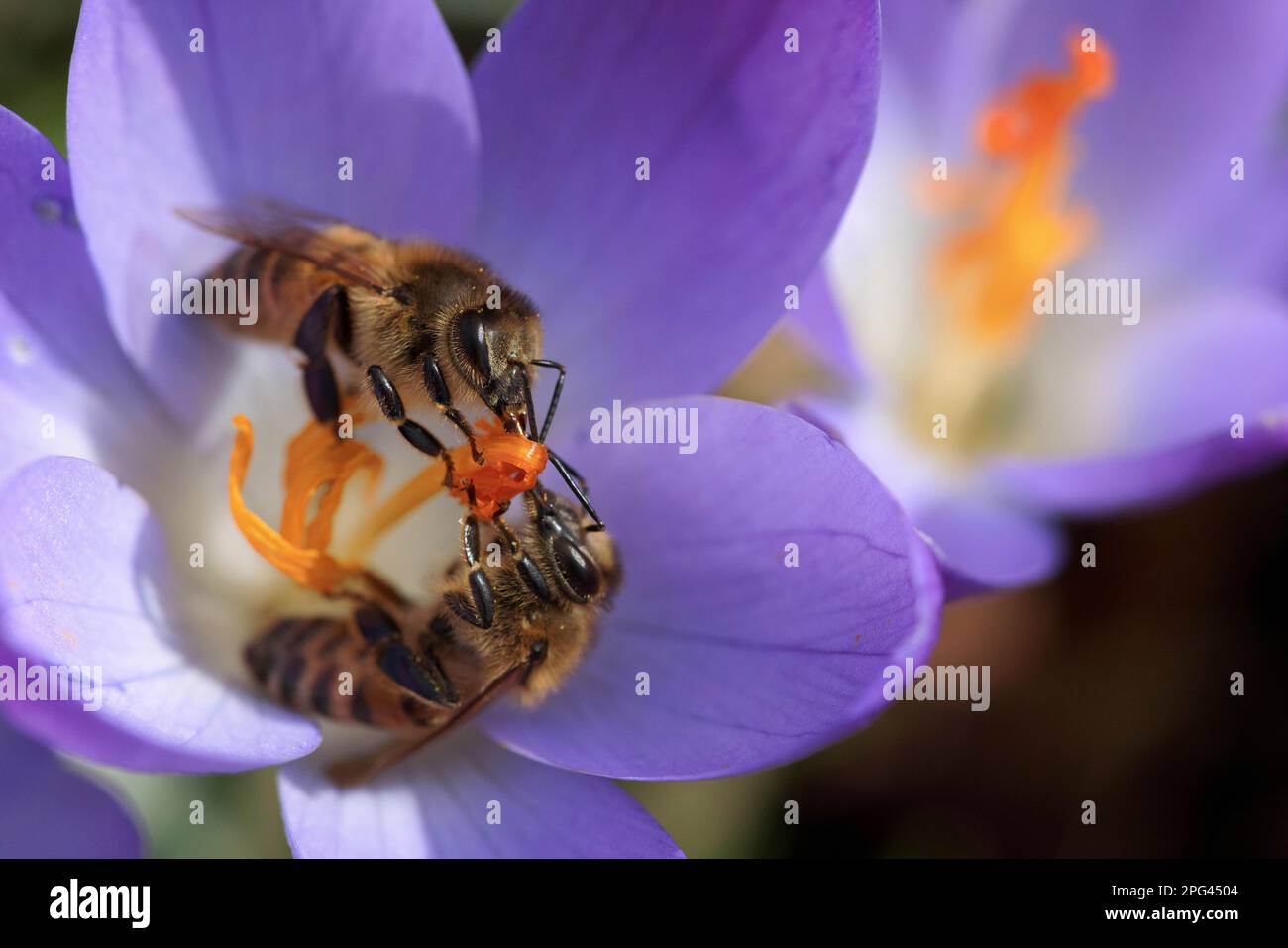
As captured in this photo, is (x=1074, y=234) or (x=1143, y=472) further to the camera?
(x=1074, y=234)

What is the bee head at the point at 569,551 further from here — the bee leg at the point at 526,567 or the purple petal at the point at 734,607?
the purple petal at the point at 734,607

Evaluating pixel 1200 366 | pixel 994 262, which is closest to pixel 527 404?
pixel 994 262

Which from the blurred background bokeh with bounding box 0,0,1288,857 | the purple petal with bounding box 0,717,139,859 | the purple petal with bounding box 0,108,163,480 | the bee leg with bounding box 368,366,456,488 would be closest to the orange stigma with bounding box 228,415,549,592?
the bee leg with bounding box 368,366,456,488

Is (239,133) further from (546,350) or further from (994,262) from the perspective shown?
(994,262)

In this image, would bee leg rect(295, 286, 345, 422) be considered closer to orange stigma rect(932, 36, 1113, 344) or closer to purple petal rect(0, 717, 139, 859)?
purple petal rect(0, 717, 139, 859)

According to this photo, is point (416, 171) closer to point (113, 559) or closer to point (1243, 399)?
point (113, 559)
